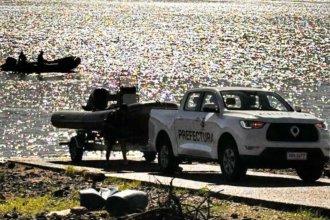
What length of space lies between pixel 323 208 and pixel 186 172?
7.68 metres

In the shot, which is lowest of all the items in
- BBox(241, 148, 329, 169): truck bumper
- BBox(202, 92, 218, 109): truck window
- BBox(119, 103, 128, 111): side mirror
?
BBox(241, 148, 329, 169): truck bumper

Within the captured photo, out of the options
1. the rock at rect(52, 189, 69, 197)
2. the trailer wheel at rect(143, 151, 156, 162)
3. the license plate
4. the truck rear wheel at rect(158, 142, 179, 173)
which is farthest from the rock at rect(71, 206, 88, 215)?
the trailer wheel at rect(143, 151, 156, 162)

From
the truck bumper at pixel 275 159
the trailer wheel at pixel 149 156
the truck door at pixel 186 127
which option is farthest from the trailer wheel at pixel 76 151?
the truck bumper at pixel 275 159

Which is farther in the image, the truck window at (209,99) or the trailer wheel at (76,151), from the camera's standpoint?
the trailer wheel at (76,151)

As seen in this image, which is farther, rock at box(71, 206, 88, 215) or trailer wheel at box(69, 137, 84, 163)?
trailer wheel at box(69, 137, 84, 163)

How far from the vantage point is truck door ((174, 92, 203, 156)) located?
21.6 meters

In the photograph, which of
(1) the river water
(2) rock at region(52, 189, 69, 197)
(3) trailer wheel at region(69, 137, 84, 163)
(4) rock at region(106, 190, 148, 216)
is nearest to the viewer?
(4) rock at region(106, 190, 148, 216)

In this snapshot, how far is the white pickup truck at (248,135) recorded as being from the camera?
64.9 ft

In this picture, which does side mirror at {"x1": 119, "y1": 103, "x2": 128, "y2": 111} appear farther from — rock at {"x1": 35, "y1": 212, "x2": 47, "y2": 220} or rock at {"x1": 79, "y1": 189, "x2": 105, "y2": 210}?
rock at {"x1": 35, "y1": 212, "x2": 47, "y2": 220}

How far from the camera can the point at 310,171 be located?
67.0 feet

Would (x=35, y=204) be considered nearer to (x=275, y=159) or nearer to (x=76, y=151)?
(x=275, y=159)

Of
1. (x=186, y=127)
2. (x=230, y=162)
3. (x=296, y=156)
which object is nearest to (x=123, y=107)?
(x=186, y=127)

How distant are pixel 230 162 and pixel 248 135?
739 mm

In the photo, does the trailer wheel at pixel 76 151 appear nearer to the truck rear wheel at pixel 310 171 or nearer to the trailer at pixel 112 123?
the trailer at pixel 112 123
